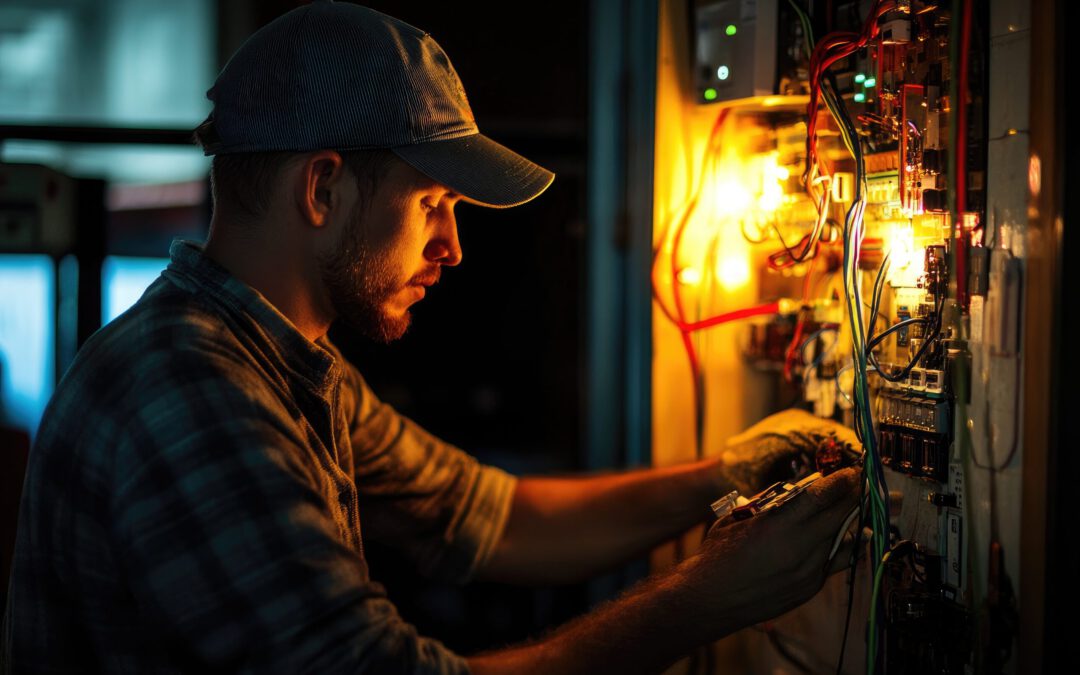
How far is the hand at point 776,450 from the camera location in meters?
1.28

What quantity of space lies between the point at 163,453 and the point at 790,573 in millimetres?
695

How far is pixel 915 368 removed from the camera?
42.8 inches

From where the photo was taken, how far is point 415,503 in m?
1.43

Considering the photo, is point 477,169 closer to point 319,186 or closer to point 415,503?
point 319,186

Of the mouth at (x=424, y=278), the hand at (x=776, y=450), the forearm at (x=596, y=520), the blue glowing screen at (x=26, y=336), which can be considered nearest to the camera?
the mouth at (x=424, y=278)

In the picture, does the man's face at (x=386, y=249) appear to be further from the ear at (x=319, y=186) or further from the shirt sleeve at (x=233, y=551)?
the shirt sleeve at (x=233, y=551)

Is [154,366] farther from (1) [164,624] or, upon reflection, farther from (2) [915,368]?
(2) [915,368]

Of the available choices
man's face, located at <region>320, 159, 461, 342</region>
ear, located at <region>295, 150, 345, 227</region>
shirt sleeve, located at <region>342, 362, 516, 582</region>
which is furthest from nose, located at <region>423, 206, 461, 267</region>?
shirt sleeve, located at <region>342, 362, 516, 582</region>

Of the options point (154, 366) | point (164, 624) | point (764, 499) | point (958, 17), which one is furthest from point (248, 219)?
point (958, 17)

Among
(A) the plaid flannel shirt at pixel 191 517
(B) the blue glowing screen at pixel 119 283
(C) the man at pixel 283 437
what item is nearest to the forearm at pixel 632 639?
(C) the man at pixel 283 437

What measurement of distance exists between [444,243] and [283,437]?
1.26ft

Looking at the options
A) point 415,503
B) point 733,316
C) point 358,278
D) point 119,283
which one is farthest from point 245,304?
point 119,283

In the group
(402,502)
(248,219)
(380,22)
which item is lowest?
(402,502)

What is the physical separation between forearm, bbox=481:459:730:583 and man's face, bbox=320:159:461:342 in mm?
489
